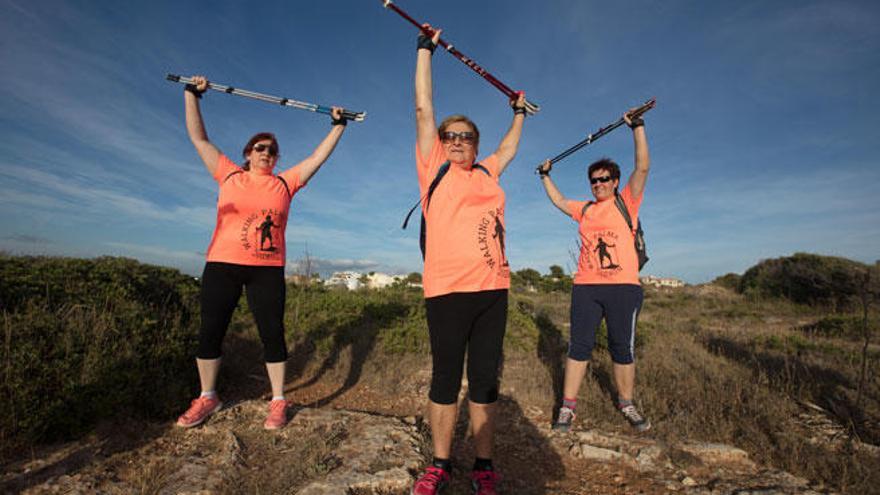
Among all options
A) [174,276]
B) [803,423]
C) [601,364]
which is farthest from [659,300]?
[174,276]

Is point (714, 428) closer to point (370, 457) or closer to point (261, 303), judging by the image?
point (370, 457)

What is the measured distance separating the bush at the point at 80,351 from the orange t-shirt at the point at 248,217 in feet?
4.95

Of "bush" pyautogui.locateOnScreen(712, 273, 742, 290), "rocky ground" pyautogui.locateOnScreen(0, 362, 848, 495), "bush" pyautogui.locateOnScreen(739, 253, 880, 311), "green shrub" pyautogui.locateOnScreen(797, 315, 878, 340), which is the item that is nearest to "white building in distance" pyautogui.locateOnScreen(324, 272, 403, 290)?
"rocky ground" pyautogui.locateOnScreen(0, 362, 848, 495)

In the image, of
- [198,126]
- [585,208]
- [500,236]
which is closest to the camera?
[500,236]

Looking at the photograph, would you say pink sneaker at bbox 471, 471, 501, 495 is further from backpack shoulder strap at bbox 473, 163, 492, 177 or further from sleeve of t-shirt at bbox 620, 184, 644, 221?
sleeve of t-shirt at bbox 620, 184, 644, 221

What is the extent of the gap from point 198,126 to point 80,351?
228 centimetres

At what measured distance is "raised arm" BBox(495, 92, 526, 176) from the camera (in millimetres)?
2968

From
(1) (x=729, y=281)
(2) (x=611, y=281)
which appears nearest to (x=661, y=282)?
(1) (x=729, y=281)

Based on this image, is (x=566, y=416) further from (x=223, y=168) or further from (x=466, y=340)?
(x=223, y=168)

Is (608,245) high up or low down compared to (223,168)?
down

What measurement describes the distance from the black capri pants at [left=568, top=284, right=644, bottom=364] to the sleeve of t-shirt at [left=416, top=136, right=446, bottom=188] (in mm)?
2155

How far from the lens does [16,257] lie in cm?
534

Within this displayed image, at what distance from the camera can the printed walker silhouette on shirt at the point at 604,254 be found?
3829 millimetres

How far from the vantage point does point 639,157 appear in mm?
4004
